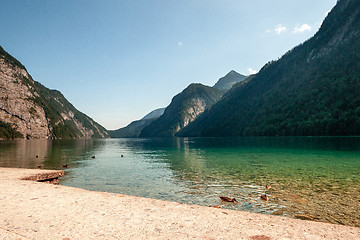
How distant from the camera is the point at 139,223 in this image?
7352 millimetres

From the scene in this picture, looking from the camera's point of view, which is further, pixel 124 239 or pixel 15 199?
pixel 15 199

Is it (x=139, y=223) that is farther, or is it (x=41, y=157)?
(x=41, y=157)

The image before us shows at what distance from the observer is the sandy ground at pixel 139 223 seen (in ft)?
20.7

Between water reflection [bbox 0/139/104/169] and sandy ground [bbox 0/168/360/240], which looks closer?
sandy ground [bbox 0/168/360/240]

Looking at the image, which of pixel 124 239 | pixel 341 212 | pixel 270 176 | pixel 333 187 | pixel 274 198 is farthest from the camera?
pixel 270 176

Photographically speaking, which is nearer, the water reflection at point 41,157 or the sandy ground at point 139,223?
the sandy ground at point 139,223

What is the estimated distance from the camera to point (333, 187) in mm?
17922

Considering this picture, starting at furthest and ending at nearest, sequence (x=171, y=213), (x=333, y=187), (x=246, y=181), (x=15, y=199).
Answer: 1. (x=246, y=181)
2. (x=333, y=187)
3. (x=15, y=199)
4. (x=171, y=213)

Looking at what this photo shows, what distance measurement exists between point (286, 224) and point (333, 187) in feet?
47.0

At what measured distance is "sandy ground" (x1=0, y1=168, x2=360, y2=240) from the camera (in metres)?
6.32

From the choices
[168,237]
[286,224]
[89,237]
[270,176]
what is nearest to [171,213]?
[168,237]

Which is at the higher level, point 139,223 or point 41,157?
point 139,223

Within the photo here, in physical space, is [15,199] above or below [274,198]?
above

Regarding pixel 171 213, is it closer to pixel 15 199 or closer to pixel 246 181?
pixel 15 199
